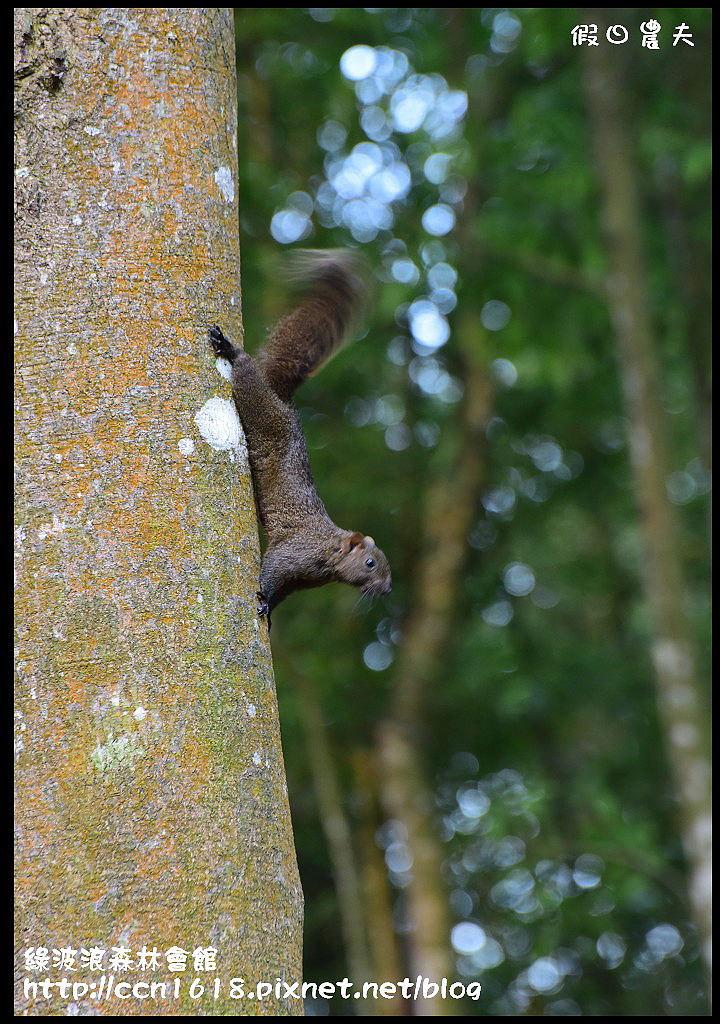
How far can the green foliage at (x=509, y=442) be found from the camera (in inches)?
358

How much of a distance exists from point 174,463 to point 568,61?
8360 mm

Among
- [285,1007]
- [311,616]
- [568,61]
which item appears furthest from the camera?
[311,616]

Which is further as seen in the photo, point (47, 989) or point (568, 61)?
point (568, 61)

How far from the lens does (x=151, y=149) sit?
271cm

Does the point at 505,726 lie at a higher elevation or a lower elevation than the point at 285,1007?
lower

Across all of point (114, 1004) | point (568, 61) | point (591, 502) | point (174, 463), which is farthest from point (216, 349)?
point (591, 502)

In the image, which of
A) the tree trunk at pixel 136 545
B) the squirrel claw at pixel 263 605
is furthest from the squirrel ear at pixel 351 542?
the tree trunk at pixel 136 545

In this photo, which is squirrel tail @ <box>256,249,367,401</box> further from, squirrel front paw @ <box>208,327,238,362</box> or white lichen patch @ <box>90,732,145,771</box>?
white lichen patch @ <box>90,732,145,771</box>

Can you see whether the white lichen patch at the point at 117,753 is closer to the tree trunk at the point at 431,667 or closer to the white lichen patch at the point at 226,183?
the white lichen patch at the point at 226,183

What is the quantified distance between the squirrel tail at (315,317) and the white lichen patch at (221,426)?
3.81 ft

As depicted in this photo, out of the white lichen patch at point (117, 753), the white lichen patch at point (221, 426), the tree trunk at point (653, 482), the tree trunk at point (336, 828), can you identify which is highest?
the white lichen patch at point (221, 426)

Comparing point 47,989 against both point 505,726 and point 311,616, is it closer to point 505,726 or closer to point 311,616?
point 311,616

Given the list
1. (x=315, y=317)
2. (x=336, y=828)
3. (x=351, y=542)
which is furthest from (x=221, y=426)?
(x=336, y=828)

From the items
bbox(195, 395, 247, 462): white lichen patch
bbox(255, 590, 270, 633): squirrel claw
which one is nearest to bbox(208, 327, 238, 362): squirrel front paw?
bbox(195, 395, 247, 462): white lichen patch
